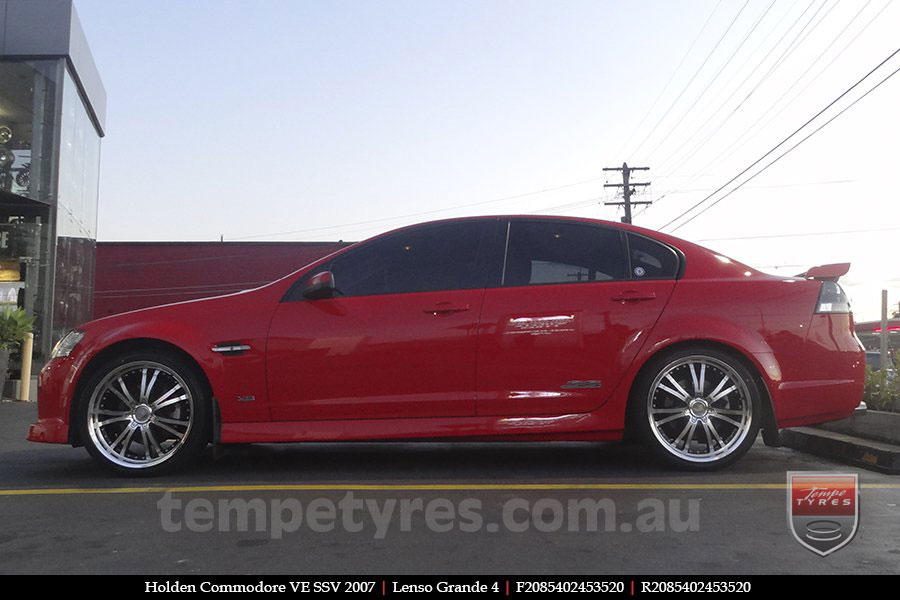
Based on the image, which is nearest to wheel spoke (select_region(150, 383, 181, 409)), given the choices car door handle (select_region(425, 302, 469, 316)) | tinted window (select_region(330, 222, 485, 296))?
tinted window (select_region(330, 222, 485, 296))

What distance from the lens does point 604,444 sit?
6.17 metres

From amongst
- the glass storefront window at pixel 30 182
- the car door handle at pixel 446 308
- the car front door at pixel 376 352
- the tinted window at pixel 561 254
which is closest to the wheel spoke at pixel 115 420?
the car front door at pixel 376 352

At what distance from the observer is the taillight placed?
5.03m

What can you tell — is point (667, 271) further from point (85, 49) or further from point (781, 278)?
point (85, 49)

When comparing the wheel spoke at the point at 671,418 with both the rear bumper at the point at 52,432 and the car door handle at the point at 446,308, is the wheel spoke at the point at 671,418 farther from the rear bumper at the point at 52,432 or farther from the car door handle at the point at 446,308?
the rear bumper at the point at 52,432

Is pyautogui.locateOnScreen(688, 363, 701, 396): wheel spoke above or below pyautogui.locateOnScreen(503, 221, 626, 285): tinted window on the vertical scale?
below

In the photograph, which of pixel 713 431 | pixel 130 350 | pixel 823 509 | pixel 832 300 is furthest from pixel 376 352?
pixel 832 300

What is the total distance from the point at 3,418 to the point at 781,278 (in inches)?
327

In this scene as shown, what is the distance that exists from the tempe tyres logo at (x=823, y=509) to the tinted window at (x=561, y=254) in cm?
157

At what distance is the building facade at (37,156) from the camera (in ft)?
50.1

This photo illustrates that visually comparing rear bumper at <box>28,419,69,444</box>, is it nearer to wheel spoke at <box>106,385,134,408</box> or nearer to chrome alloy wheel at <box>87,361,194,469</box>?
chrome alloy wheel at <box>87,361,194,469</box>

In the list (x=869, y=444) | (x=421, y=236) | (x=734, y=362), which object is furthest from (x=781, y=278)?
(x=421, y=236)

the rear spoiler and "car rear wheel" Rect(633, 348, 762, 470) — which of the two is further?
the rear spoiler

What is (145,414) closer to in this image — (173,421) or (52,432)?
(173,421)
